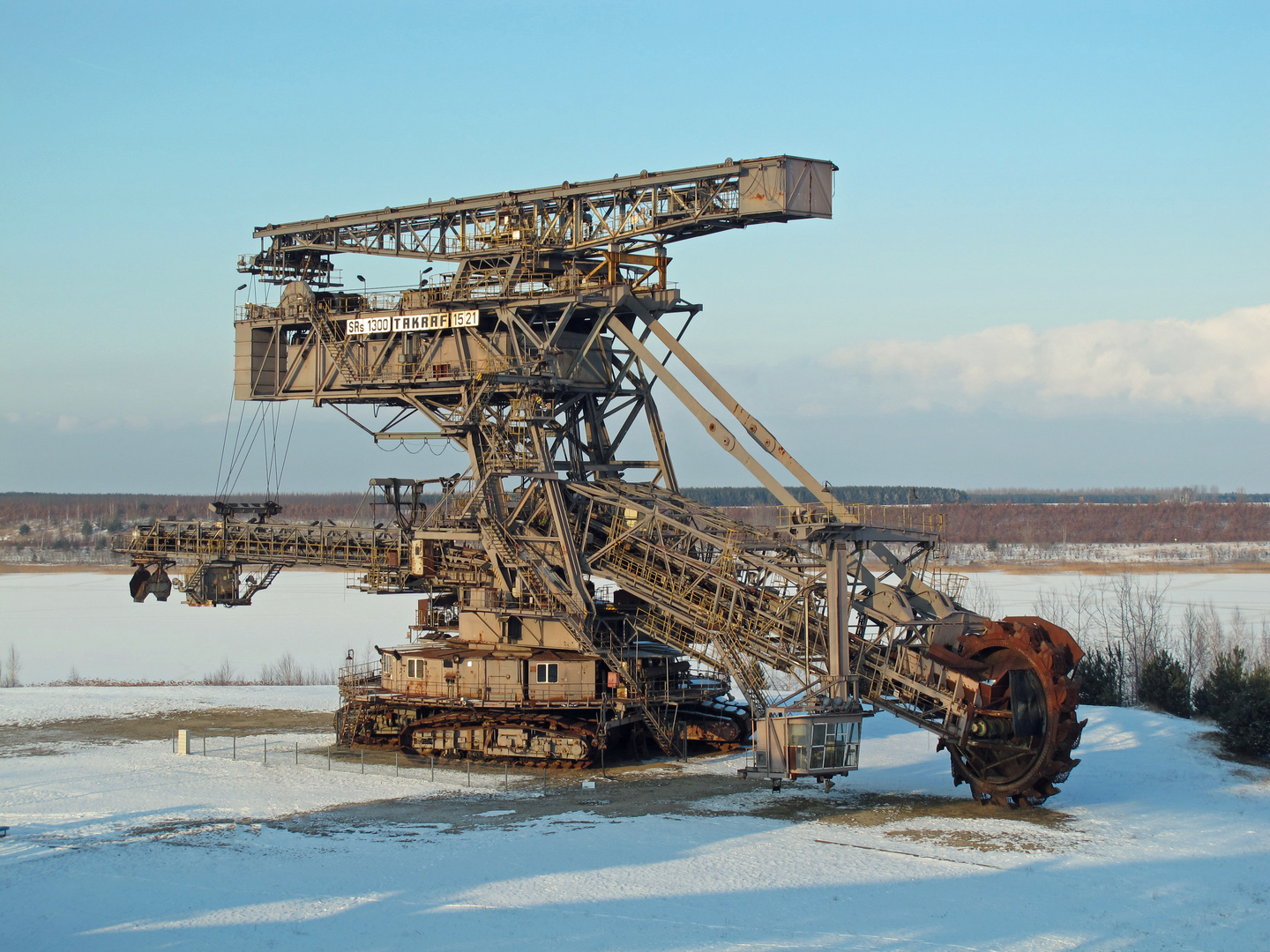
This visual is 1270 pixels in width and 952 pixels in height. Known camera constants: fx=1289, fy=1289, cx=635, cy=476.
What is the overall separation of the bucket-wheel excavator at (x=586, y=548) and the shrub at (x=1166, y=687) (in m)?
18.2

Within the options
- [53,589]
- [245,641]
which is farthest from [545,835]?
[53,589]

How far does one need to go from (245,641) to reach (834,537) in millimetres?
59620

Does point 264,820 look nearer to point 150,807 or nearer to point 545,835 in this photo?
point 150,807

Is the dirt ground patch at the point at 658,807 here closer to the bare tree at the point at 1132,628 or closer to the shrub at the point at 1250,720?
the shrub at the point at 1250,720

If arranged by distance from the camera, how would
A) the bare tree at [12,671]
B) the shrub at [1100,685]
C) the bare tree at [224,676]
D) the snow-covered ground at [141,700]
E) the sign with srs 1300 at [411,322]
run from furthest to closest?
the bare tree at [224,676], the bare tree at [12,671], the shrub at [1100,685], the snow-covered ground at [141,700], the sign with srs 1300 at [411,322]

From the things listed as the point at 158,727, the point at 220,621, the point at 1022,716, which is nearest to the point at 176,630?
the point at 220,621

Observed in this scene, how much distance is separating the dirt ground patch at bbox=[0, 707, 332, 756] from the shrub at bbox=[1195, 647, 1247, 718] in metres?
33.2

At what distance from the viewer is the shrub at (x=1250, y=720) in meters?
43.2

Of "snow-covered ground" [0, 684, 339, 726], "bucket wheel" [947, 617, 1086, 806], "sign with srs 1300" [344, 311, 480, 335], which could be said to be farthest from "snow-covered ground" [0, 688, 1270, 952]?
"sign with srs 1300" [344, 311, 480, 335]

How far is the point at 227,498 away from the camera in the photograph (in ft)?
153

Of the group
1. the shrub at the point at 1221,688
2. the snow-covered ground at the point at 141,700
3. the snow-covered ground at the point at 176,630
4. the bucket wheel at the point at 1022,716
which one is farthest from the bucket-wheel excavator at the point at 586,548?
the snow-covered ground at the point at 176,630

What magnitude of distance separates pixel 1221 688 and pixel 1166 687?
5.96m

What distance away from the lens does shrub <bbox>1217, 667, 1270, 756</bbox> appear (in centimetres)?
4325

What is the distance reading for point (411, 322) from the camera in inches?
1730
